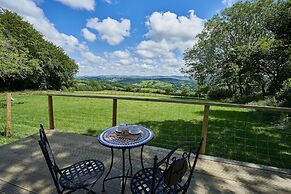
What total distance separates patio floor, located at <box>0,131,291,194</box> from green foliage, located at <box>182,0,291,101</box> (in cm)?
775

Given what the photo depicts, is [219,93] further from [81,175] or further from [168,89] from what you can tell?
[81,175]

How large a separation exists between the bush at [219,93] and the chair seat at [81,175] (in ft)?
54.0

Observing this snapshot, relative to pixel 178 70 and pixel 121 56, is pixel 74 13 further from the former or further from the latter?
pixel 121 56

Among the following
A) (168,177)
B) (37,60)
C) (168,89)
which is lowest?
(168,89)

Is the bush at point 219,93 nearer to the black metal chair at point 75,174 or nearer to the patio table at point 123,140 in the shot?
the patio table at point 123,140

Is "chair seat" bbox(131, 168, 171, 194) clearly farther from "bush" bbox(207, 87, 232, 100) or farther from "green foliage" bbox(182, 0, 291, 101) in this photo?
"bush" bbox(207, 87, 232, 100)

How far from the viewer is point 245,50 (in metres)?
12.2

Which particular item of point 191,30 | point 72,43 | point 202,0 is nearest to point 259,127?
point 202,0

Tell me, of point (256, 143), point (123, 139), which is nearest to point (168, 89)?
point (256, 143)

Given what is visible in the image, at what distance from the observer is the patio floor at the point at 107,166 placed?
2.24 meters

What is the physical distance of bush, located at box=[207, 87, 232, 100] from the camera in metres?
16.7

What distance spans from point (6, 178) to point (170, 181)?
7.70ft

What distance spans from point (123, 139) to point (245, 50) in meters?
12.8

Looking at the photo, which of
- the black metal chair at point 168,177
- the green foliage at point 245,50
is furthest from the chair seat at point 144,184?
the green foliage at point 245,50
